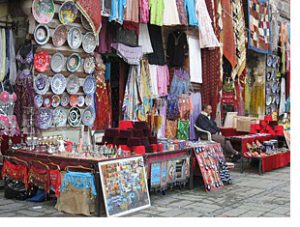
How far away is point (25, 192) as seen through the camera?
20.2 ft

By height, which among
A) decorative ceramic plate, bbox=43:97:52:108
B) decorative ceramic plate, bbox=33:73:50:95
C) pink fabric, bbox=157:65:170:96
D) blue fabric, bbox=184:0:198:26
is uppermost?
blue fabric, bbox=184:0:198:26

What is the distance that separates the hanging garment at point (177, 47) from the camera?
10.2 meters

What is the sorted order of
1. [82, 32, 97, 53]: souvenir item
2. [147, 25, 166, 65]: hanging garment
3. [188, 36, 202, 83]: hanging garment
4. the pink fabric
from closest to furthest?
[82, 32, 97, 53]: souvenir item
[147, 25, 166, 65]: hanging garment
the pink fabric
[188, 36, 202, 83]: hanging garment

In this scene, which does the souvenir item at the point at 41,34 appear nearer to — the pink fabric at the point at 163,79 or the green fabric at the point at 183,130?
the pink fabric at the point at 163,79

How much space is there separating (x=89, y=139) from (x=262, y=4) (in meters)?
7.43

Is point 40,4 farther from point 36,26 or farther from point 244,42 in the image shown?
point 244,42

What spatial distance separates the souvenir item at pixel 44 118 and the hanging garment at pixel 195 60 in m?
4.12

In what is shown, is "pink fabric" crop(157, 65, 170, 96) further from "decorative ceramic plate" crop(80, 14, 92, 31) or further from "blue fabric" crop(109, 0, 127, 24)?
"decorative ceramic plate" crop(80, 14, 92, 31)

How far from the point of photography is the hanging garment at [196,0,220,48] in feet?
33.1

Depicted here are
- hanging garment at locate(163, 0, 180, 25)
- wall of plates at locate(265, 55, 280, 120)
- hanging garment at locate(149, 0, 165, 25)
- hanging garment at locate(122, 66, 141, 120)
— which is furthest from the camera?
wall of plates at locate(265, 55, 280, 120)

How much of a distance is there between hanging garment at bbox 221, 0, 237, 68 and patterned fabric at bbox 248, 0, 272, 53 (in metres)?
1.11

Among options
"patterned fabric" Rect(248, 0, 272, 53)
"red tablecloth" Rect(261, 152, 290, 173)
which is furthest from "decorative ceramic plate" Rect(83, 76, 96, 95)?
"patterned fabric" Rect(248, 0, 272, 53)

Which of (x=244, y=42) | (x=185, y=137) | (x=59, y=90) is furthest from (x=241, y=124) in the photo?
(x=59, y=90)

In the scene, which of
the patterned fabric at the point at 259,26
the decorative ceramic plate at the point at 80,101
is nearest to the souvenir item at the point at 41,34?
the decorative ceramic plate at the point at 80,101
